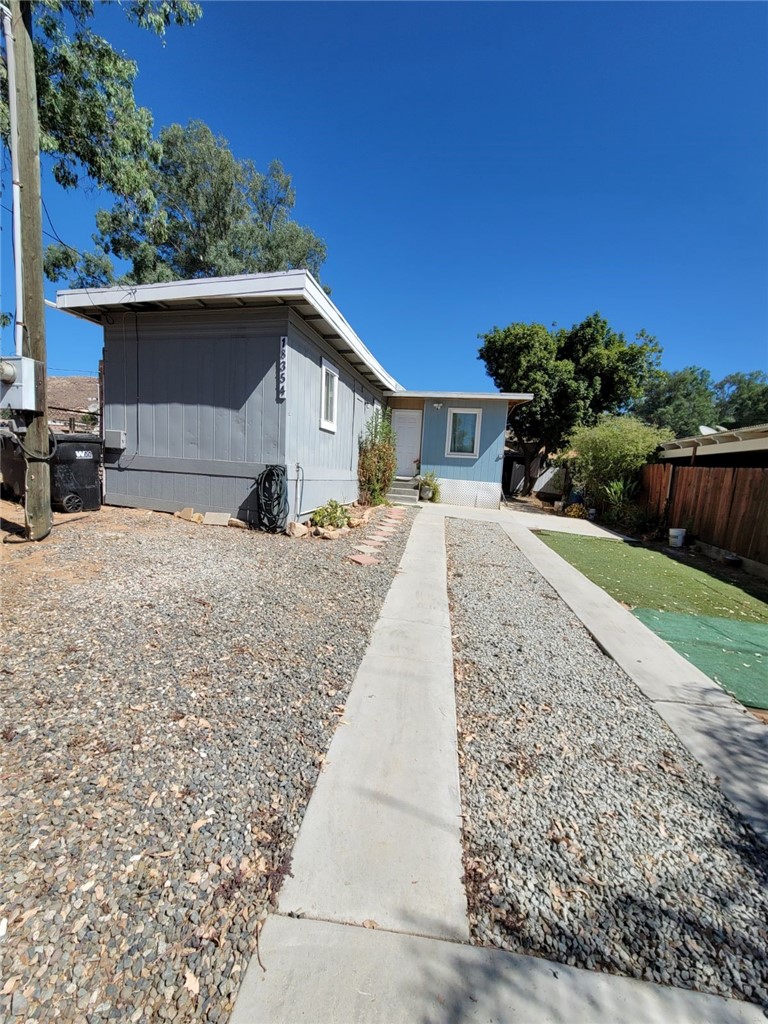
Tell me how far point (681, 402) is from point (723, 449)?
36.0 metres

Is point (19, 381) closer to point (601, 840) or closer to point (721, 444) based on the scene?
point (601, 840)

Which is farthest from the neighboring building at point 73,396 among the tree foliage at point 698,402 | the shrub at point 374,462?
the tree foliage at point 698,402

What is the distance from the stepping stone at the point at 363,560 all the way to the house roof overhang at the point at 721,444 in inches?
290

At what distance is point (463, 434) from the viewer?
1212cm

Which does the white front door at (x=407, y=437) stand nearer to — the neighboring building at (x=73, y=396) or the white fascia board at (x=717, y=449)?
the white fascia board at (x=717, y=449)

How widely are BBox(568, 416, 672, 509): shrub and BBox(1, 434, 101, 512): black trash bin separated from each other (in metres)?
12.0

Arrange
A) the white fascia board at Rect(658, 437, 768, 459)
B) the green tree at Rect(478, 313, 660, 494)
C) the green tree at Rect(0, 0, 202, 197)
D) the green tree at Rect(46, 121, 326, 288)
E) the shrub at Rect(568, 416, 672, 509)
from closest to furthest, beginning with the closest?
the green tree at Rect(0, 0, 202, 197) → the white fascia board at Rect(658, 437, 768, 459) → the shrub at Rect(568, 416, 672, 509) → the green tree at Rect(46, 121, 326, 288) → the green tree at Rect(478, 313, 660, 494)

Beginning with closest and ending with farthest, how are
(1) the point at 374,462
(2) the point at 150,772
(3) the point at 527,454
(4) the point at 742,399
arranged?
(2) the point at 150,772 < (1) the point at 374,462 < (3) the point at 527,454 < (4) the point at 742,399

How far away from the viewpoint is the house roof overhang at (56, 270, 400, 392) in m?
5.34

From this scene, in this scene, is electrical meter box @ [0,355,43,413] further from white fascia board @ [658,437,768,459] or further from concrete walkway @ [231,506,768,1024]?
white fascia board @ [658,437,768,459]

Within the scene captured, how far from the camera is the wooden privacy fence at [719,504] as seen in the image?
22.2 ft

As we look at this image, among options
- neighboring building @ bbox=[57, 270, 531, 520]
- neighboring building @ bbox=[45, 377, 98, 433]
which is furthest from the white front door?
neighboring building @ bbox=[45, 377, 98, 433]

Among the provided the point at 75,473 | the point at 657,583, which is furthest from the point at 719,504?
the point at 75,473

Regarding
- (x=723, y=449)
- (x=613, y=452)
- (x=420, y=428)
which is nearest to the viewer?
(x=723, y=449)
